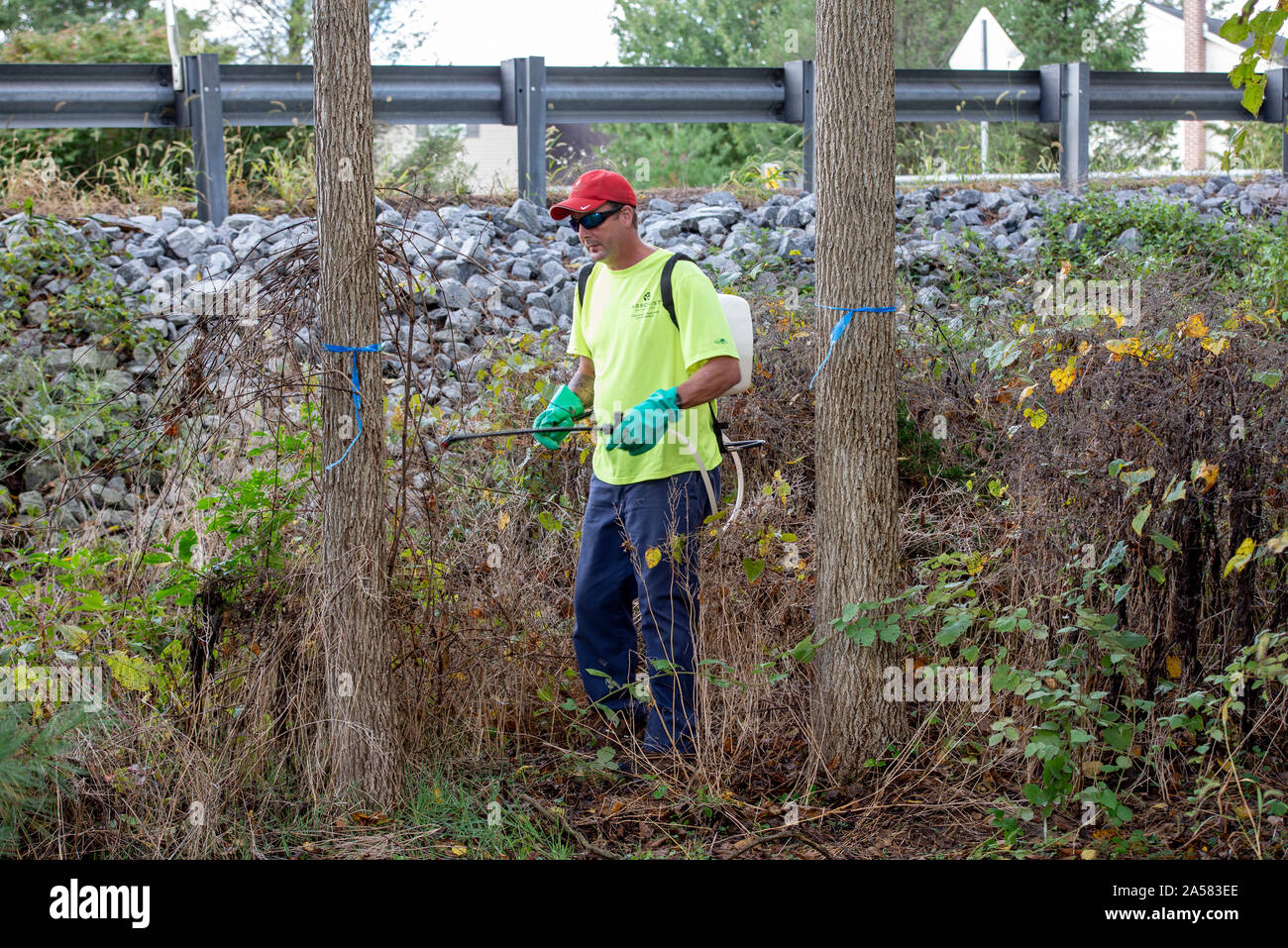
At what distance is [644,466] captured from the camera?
3.92 meters

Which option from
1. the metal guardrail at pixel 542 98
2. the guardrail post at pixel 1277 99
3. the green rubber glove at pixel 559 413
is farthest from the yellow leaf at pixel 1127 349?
the guardrail post at pixel 1277 99

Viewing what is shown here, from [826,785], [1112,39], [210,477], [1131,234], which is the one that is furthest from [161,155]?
[1112,39]

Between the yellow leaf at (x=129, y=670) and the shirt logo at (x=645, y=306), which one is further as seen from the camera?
the shirt logo at (x=645, y=306)

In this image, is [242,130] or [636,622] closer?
[636,622]

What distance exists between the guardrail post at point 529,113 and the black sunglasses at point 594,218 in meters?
4.34

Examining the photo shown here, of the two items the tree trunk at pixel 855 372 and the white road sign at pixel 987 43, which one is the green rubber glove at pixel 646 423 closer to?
the tree trunk at pixel 855 372

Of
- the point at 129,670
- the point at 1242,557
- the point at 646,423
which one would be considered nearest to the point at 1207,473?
the point at 1242,557

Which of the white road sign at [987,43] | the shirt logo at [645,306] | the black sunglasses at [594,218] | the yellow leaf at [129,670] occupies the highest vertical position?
the white road sign at [987,43]

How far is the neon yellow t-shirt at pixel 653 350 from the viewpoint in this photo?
3.86 meters

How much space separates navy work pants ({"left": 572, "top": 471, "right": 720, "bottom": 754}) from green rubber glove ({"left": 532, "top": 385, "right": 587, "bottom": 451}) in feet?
1.04

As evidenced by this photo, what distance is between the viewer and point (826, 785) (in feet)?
12.5

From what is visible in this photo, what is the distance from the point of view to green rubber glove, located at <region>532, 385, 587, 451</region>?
427cm

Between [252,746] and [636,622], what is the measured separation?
1.49 m

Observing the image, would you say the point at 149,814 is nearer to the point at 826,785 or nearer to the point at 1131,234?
the point at 826,785
